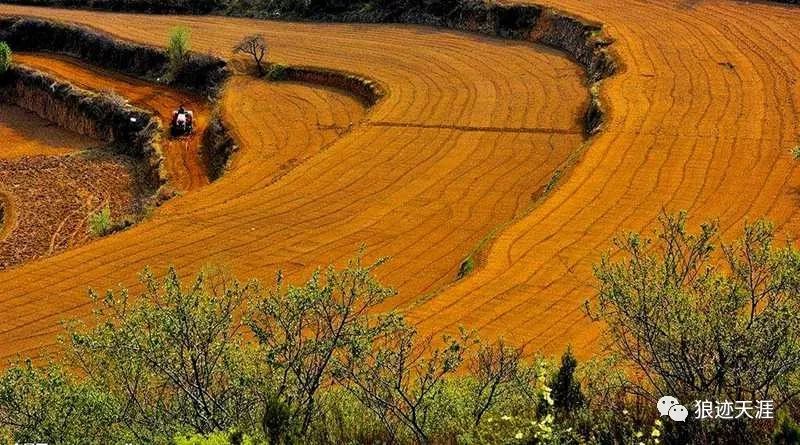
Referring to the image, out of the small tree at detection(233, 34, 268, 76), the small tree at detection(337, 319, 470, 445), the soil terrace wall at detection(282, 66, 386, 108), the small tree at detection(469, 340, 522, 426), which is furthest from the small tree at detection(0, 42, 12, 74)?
the small tree at detection(469, 340, 522, 426)

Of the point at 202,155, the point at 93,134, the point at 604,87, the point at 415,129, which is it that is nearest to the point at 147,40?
the point at 93,134

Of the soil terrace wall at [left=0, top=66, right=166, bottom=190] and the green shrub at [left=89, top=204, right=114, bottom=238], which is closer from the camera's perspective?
the green shrub at [left=89, top=204, right=114, bottom=238]

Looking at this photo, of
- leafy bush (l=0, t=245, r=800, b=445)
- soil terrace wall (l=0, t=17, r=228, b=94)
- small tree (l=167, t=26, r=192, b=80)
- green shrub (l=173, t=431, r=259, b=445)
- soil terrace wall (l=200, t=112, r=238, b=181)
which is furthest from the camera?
small tree (l=167, t=26, r=192, b=80)

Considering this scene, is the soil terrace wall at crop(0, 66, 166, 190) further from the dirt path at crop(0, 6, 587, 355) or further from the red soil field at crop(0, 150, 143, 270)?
the dirt path at crop(0, 6, 587, 355)

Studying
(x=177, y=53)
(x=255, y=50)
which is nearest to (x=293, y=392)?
(x=255, y=50)

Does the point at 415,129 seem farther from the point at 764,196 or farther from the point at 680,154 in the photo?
the point at 764,196

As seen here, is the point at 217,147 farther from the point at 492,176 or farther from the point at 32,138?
the point at 492,176

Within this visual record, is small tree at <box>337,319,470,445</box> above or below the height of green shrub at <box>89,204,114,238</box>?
above
